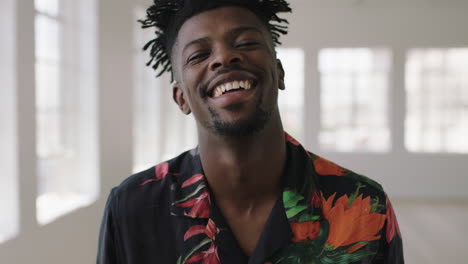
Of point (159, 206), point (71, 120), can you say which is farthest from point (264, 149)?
point (71, 120)

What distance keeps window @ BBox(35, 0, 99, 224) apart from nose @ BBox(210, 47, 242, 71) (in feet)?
8.32

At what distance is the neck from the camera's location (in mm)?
1138

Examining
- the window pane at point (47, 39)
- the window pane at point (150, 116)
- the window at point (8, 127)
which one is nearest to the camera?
the window at point (8, 127)

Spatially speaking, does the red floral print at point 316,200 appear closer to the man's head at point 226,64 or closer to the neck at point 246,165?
the neck at point 246,165

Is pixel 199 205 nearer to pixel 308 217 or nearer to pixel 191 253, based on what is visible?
pixel 191 253

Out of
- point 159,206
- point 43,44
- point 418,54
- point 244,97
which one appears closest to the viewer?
point 244,97

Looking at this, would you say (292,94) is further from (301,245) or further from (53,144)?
(301,245)

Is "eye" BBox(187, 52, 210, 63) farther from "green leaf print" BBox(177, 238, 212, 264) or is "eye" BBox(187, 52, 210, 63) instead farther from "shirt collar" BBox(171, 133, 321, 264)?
"green leaf print" BBox(177, 238, 212, 264)

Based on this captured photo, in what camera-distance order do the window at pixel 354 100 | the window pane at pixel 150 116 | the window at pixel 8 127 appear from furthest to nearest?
the window at pixel 354 100, the window pane at pixel 150 116, the window at pixel 8 127

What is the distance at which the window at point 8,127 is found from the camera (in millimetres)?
2762

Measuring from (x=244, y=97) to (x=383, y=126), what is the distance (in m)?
7.18

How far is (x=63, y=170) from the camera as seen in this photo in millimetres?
3801

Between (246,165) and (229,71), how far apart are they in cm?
23

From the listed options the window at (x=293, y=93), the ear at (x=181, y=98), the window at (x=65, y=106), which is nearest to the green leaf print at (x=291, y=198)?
the ear at (x=181, y=98)
